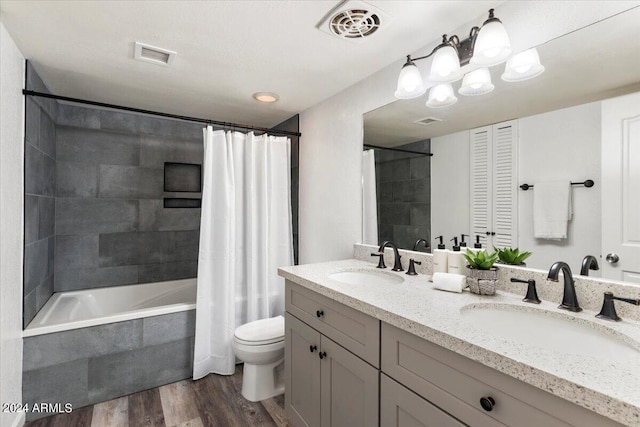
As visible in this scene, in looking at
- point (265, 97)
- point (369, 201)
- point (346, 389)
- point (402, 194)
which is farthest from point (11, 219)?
point (402, 194)

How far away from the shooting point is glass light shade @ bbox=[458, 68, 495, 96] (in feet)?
4.83

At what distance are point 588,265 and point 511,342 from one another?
1.94 ft

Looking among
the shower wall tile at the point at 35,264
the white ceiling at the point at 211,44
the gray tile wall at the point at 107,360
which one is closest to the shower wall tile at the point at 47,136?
the white ceiling at the point at 211,44

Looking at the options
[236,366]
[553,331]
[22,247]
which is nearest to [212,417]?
[236,366]

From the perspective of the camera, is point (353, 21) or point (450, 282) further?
point (353, 21)

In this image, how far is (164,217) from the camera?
10.5 feet

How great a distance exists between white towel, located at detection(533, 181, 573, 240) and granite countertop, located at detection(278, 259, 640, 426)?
30 cm

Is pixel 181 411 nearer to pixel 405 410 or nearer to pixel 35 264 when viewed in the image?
pixel 35 264

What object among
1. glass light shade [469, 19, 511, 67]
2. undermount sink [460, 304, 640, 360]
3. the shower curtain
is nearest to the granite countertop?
undermount sink [460, 304, 640, 360]

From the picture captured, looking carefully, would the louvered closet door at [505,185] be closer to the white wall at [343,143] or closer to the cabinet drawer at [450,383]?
the white wall at [343,143]

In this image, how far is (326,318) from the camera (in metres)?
1.47

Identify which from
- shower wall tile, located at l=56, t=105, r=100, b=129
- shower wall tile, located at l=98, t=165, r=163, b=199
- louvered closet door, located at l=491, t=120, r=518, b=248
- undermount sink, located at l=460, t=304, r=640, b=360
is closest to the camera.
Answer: undermount sink, located at l=460, t=304, r=640, b=360

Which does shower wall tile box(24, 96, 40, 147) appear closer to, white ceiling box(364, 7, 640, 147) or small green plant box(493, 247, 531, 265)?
white ceiling box(364, 7, 640, 147)

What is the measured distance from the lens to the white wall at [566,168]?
117 centimetres
